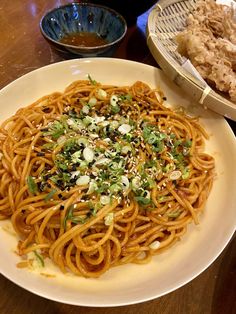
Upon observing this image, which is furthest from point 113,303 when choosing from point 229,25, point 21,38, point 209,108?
point 21,38

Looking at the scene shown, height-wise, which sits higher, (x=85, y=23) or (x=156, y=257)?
(x=85, y=23)

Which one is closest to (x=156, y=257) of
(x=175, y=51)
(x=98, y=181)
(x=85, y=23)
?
(x=98, y=181)

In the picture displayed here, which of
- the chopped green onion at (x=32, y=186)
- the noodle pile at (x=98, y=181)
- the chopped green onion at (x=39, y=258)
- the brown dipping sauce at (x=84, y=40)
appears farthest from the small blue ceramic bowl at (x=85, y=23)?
the chopped green onion at (x=39, y=258)

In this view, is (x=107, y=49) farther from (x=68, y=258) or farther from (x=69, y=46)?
(x=68, y=258)

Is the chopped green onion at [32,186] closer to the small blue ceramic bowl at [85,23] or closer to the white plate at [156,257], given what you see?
Result: the white plate at [156,257]

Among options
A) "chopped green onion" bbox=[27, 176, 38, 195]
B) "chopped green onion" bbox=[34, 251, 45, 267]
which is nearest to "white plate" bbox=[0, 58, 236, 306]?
"chopped green onion" bbox=[34, 251, 45, 267]

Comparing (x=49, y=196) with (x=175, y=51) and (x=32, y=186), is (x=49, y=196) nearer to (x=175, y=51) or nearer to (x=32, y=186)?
(x=32, y=186)

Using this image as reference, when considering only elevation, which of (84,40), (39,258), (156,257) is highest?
(84,40)
